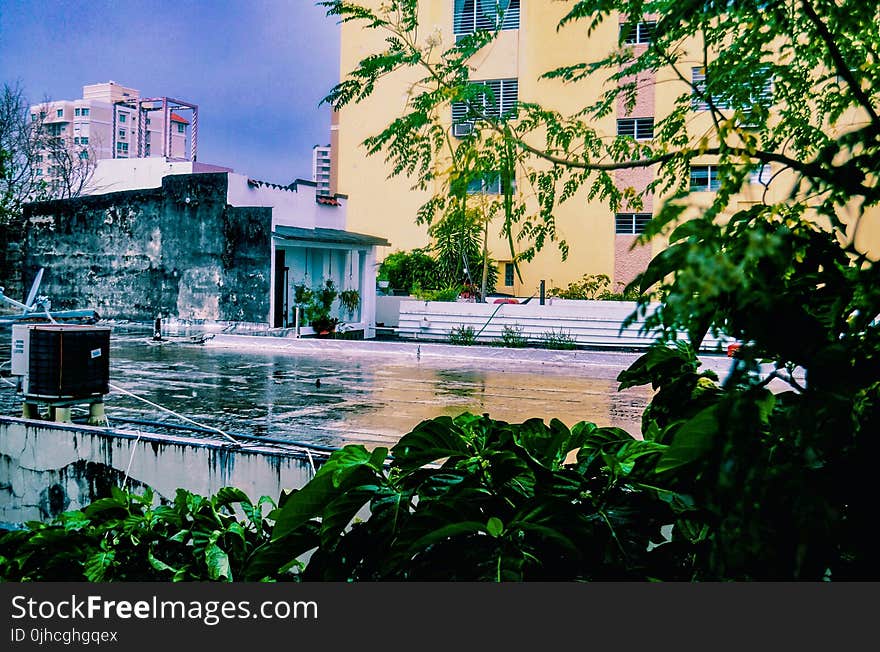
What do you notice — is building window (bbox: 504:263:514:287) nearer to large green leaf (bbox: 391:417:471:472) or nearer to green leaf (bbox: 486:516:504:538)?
large green leaf (bbox: 391:417:471:472)

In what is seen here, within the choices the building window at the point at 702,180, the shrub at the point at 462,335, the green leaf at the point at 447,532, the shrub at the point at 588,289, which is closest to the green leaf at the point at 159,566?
the green leaf at the point at 447,532

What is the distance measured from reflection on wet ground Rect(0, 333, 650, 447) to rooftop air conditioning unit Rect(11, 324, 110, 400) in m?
0.55

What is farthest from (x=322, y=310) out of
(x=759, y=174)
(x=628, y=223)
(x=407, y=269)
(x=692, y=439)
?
(x=692, y=439)

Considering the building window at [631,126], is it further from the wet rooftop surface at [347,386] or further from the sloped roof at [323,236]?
the wet rooftop surface at [347,386]

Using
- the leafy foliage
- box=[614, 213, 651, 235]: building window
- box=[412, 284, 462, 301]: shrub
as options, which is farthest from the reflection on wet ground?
box=[614, 213, 651, 235]: building window

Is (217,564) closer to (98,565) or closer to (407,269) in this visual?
(98,565)

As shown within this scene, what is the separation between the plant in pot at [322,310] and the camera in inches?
853

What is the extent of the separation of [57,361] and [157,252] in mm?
16679

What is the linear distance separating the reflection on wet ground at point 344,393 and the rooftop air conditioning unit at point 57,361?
549 millimetres

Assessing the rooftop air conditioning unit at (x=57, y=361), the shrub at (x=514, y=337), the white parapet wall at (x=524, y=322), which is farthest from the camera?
the white parapet wall at (x=524, y=322)

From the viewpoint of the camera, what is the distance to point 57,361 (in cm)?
700
